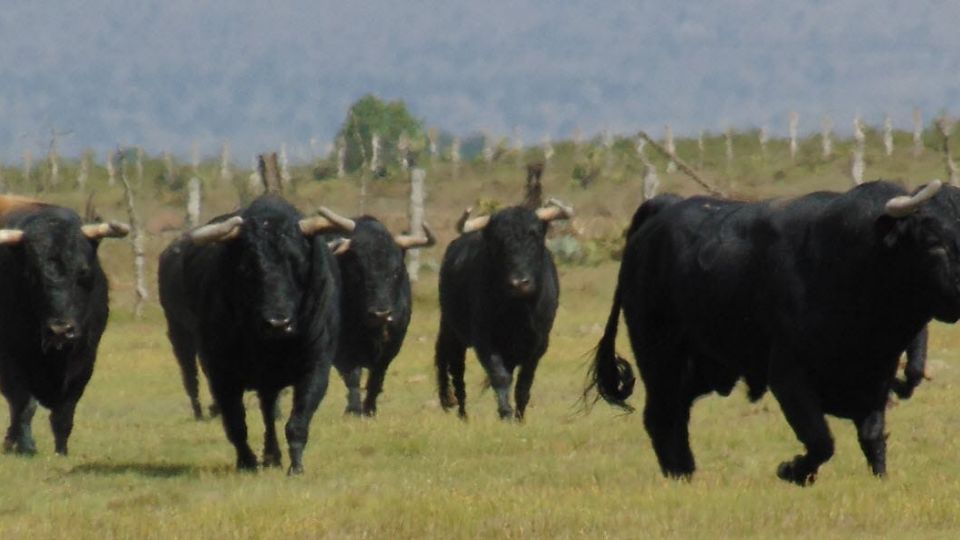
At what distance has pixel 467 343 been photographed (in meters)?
19.8

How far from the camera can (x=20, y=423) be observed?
15.3 metres

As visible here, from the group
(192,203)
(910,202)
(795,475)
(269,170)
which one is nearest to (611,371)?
(795,475)

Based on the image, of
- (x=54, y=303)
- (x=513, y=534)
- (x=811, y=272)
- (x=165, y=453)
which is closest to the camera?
(x=513, y=534)

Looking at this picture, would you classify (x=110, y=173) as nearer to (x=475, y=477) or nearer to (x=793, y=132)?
(x=793, y=132)

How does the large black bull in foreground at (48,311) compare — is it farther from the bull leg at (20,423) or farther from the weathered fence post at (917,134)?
the weathered fence post at (917,134)

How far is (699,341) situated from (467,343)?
27.3ft

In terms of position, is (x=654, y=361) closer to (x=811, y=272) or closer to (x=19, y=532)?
(x=811, y=272)

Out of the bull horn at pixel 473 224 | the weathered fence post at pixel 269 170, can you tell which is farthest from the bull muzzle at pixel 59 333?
the weathered fence post at pixel 269 170

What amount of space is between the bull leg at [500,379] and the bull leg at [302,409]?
408cm

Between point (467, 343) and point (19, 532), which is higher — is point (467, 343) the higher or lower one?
the lower one

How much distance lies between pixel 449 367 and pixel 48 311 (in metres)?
6.43

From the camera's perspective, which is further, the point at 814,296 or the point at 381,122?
the point at 381,122

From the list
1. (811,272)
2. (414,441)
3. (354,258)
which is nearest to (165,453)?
(414,441)

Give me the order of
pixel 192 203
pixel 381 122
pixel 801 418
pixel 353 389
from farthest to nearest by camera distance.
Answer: pixel 381 122, pixel 192 203, pixel 353 389, pixel 801 418
